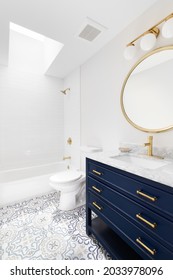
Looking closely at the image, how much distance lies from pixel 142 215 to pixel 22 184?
1929 millimetres

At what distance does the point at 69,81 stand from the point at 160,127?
219 cm

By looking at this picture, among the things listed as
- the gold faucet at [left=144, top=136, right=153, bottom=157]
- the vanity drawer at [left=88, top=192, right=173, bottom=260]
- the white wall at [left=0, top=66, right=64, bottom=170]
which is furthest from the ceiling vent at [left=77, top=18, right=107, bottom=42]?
the vanity drawer at [left=88, top=192, right=173, bottom=260]

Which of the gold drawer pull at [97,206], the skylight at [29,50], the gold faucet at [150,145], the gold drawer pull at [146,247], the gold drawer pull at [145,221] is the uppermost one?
the skylight at [29,50]

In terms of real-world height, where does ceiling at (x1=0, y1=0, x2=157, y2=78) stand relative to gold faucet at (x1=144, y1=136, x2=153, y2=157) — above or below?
above

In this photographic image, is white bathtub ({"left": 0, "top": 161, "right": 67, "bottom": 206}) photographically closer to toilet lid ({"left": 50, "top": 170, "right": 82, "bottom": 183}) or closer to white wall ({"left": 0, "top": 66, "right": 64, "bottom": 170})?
white wall ({"left": 0, "top": 66, "right": 64, "bottom": 170})

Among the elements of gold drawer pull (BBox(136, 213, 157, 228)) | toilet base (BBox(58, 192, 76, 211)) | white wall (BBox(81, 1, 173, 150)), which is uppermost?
white wall (BBox(81, 1, 173, 150))

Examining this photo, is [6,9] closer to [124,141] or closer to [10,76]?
[10,76]

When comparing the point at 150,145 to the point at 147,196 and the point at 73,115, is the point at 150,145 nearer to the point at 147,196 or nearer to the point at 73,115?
the point at 147,196

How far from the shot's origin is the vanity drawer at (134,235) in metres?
0.79

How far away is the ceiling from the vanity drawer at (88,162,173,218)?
147cm

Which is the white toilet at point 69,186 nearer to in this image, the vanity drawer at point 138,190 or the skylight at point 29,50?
the vanity drawer at point 138,190

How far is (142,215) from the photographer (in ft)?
2.83

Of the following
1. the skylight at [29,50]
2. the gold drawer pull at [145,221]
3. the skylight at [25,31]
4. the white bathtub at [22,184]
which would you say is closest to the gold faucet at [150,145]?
the gold drawer pull at [145,221]

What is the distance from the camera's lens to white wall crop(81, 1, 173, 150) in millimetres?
1258
